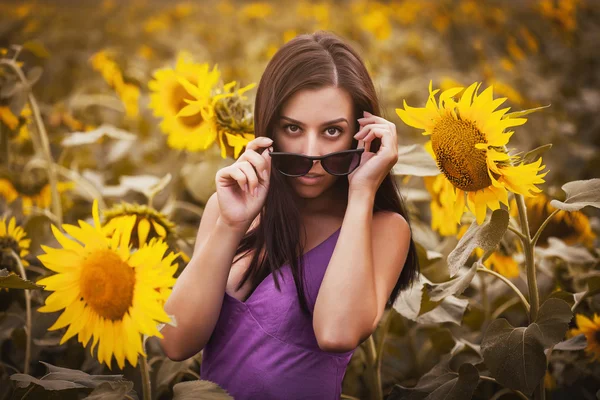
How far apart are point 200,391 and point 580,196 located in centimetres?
66

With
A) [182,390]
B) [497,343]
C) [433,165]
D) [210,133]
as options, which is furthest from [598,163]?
[182,390]

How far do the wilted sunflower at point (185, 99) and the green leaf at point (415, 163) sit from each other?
1.16 feet

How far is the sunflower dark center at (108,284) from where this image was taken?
34.2 inches

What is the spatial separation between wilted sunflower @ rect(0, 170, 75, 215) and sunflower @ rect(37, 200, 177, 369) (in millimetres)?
925

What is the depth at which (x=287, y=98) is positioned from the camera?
3.35 ft

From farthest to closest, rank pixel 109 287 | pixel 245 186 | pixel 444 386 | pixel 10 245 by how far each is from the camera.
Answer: pixel 10 245 < pixel 444 386 < pixel 245 186 < pixel 109 287

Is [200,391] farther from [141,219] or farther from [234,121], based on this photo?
[234,121]

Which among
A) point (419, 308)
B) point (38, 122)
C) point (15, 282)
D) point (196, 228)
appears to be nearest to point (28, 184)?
point (38, 122)

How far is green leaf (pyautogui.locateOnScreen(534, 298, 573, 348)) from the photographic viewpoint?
97cm

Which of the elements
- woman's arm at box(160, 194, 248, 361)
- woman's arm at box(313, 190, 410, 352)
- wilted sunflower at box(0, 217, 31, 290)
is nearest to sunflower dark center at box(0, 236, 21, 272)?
wilted sunflower at box(0, 217, 31, 290)

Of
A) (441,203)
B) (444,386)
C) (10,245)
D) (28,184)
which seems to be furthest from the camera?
(28,184)

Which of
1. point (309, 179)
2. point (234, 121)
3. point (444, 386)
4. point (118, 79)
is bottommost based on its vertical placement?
point (444, 386)

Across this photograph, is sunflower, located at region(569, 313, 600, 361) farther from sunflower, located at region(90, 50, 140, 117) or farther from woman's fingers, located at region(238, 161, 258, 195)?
sunflower, located at region(90, 50, 140, 117)

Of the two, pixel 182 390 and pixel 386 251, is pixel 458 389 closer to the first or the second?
pixel 386 251
